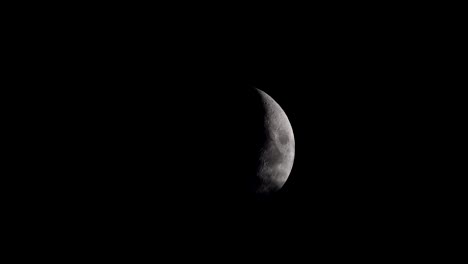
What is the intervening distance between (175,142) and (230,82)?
3.13ft

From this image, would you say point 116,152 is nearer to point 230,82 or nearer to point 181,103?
point 181,103

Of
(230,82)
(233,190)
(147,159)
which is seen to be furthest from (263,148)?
(147,159)

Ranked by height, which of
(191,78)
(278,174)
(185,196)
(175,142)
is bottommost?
(185,196)

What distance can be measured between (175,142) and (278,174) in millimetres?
1251

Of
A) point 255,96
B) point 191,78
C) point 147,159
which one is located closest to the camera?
point 147,159

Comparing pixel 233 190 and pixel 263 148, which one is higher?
pixel 263 148

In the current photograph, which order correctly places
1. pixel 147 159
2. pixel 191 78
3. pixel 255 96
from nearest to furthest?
pixel 147 159
pixel 191 78
pixel 255 96

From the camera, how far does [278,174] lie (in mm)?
4070

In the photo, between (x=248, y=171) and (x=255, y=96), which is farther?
(x=255, y=96)

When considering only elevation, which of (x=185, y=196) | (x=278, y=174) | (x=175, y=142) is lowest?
(x=185, y=196)

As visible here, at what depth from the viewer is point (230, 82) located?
3.98 metres

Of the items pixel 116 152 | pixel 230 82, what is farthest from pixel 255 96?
pixel 116 152

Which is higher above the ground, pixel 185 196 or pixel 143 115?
pixel 143 115

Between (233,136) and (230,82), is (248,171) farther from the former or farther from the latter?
(230,82)
